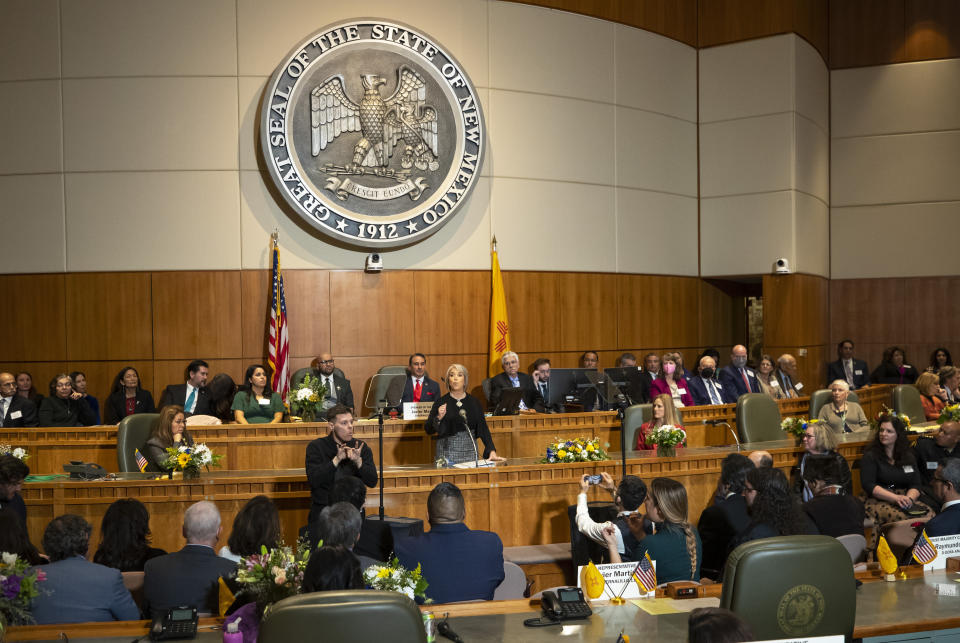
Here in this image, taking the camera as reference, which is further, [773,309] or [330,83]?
[773,309]

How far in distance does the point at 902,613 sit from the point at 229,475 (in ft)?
13.8

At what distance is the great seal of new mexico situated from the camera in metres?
10.3

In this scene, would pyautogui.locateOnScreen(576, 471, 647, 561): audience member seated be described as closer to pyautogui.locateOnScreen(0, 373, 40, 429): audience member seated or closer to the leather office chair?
the leather office chair

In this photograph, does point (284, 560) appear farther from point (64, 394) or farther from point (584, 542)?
point (64, 394)

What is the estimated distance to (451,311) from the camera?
11109 mm

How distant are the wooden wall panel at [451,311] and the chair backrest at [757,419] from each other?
3.95 meters

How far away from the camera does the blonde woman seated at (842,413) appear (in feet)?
27.2

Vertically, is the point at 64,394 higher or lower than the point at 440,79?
lower

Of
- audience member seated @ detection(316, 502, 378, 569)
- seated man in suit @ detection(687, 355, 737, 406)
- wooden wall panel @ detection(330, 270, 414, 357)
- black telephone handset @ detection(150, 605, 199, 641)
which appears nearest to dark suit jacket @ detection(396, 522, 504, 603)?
audience member seated @ detection(316, 502, 378, 569)

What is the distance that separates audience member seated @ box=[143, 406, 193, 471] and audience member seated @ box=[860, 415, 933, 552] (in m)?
5.12

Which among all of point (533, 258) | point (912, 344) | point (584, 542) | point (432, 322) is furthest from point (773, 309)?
point (584, 542)

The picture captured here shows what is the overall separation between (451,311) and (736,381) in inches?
141

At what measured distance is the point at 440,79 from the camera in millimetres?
10766

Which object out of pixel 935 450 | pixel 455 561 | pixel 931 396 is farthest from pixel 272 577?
pixel 931 396
